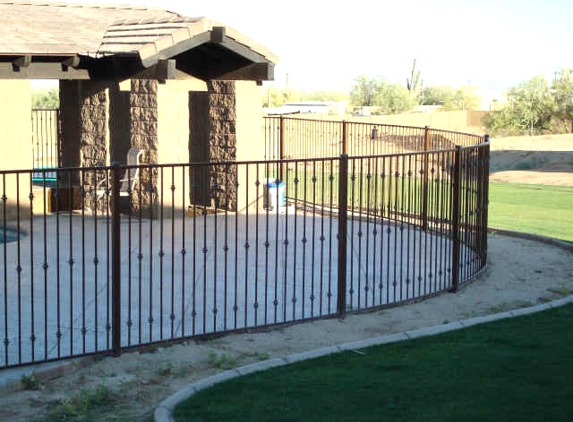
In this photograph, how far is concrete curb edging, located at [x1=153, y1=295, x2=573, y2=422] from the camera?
646 cm

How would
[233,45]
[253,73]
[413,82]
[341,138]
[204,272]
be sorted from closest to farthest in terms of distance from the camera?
[204,272]
[233,45]
[253,73]
[341,138]
[413,82]

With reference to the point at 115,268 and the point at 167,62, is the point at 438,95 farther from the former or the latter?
the point at 115,268

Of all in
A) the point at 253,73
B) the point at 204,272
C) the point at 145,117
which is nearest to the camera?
the point at 204,272

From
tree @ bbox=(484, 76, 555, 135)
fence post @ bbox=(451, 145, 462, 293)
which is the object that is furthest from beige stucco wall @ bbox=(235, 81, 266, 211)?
tree @ bbox=(484, 76, 555, 135)

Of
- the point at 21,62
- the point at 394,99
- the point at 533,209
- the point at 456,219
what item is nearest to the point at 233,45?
the point at 21,62

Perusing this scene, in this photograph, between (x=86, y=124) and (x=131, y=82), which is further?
(x=86, y=124)

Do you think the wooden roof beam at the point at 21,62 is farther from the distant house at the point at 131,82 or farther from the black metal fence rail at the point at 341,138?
the black metal fence rail at the point at 341,138

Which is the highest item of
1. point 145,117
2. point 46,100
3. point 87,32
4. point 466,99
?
point 466,99

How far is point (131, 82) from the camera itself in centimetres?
1631

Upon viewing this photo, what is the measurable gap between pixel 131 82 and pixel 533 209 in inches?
414

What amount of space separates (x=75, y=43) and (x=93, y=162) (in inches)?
97.1

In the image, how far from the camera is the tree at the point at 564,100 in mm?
60591

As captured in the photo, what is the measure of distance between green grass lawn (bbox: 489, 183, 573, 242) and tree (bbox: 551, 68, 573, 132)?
106 ft

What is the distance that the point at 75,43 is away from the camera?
53.2ft
